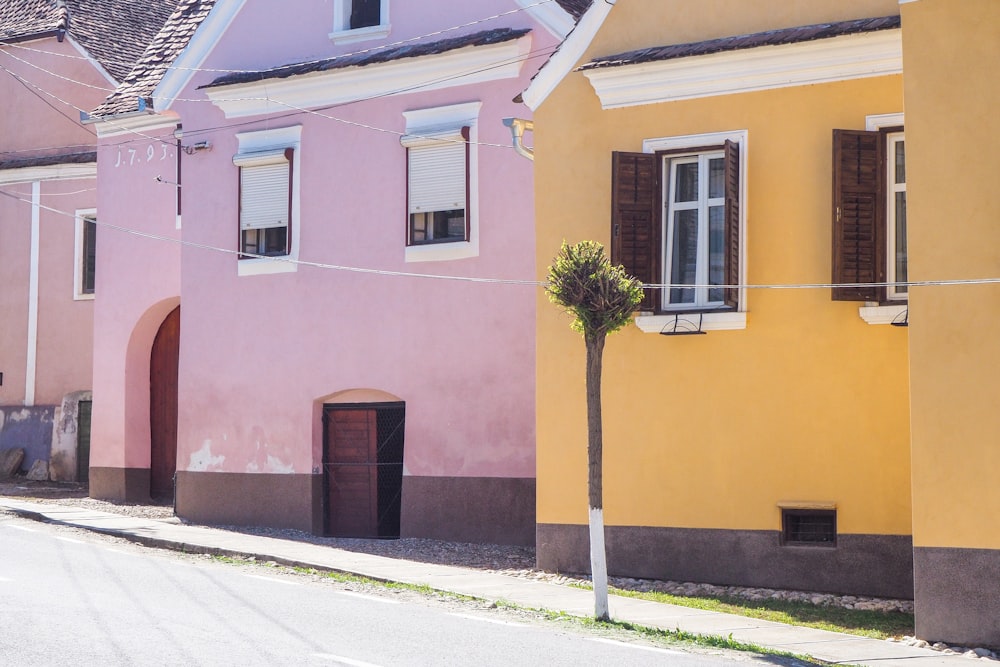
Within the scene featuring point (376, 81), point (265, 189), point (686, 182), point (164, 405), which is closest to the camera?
point (686, 182)

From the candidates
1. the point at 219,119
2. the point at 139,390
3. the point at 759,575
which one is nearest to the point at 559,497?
the point at 759,575

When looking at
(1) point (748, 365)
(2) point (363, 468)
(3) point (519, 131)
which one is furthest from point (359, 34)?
(1) point (748, 365)

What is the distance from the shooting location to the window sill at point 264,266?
2067cm

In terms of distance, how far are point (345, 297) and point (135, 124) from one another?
20.4ft

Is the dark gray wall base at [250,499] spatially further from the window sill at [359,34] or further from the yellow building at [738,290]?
the window sill at [359,34]

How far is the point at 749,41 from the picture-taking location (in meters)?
14.8

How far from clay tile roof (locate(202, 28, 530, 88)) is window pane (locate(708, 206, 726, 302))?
481 cm

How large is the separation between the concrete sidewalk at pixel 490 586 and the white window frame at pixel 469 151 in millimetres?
4325

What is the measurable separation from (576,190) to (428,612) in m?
5.73

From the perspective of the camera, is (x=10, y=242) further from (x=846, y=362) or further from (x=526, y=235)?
(x=846, y=362)

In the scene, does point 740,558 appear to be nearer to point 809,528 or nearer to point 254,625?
point 809,528

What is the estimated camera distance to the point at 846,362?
14352 mm

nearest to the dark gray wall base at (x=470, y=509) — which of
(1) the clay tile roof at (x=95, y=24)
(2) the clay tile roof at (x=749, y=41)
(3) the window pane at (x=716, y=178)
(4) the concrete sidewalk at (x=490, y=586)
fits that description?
(4) the concrete sidewalk at (x=490, y=586)

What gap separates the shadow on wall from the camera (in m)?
27.1
